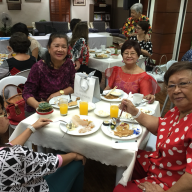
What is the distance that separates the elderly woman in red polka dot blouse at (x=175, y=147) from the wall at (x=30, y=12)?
358 inches

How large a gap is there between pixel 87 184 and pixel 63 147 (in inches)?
29.6

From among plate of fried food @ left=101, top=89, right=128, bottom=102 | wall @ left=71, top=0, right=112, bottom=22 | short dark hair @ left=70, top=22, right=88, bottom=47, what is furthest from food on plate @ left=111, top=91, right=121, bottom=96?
wall @ left=71, top=0, right=112, bottom=22

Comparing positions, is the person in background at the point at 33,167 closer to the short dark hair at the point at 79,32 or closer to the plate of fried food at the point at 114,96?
the plate of fried food at the point at 114,96

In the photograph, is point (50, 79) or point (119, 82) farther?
point (119, 82)

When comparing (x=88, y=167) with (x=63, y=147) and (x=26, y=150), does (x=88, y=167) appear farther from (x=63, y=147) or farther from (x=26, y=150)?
(x=26, y=150)

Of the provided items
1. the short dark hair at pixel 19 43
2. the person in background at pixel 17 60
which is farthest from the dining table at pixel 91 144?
the short dark hair at pixel 19 43

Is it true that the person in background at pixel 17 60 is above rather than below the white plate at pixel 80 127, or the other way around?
above

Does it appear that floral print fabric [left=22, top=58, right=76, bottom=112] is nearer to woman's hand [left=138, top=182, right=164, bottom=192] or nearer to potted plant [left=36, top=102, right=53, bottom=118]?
potted plant [left=36, top=102, right=53, bottom=118]

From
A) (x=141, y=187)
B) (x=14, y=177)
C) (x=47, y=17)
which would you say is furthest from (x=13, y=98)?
(x=47, y=17)

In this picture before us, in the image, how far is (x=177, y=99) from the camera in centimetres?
110

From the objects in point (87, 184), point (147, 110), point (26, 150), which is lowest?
point (87, 184)

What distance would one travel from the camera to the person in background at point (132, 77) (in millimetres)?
2008

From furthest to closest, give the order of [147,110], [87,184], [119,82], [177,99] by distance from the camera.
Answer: [119,82], [87,184], [147,110], [177,99]

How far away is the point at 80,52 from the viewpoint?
3379mm
